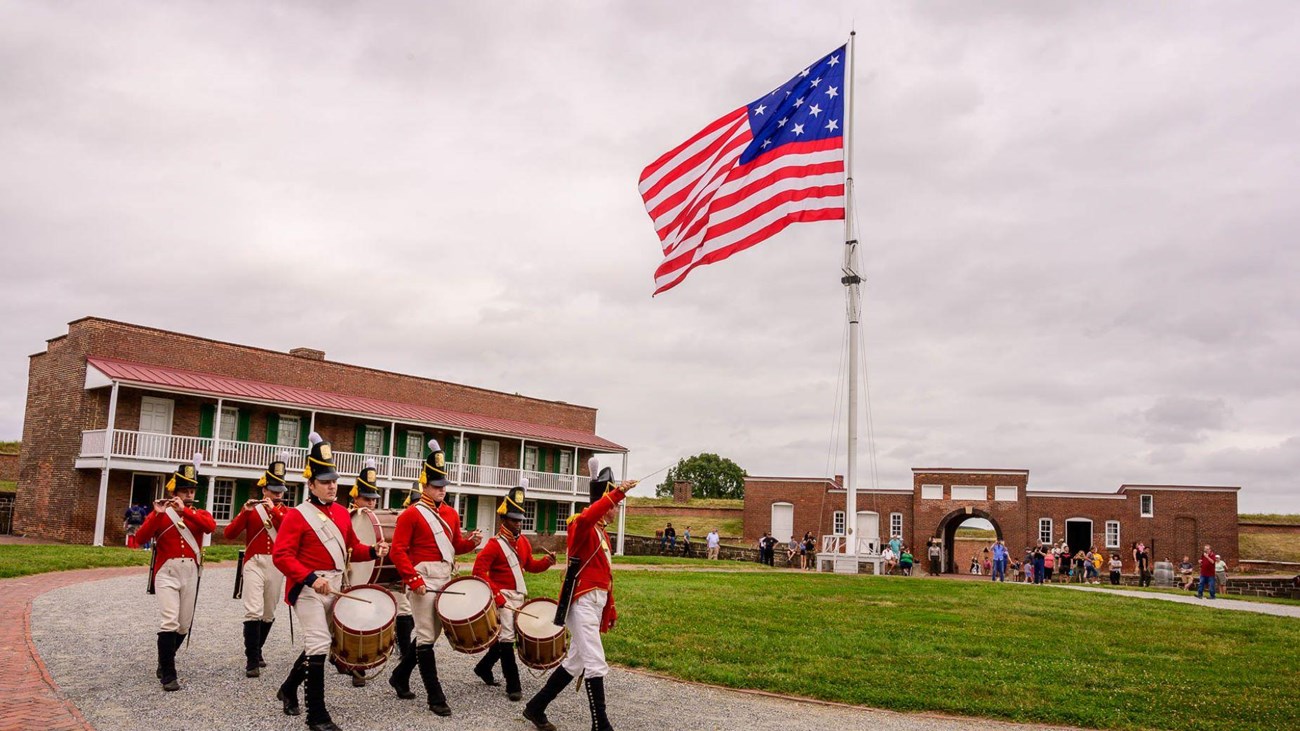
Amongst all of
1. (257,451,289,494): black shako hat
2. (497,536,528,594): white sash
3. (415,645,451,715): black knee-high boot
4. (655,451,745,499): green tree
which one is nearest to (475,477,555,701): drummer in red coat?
(497,536,528,594): white sash

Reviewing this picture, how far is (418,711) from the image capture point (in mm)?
7480

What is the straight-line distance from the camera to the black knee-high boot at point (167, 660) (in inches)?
303

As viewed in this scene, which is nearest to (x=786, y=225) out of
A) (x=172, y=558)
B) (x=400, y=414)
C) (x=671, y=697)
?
(x=671, y=697)

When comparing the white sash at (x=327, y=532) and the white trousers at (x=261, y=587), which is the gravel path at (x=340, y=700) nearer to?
the white trousers at (x=261, y=587)

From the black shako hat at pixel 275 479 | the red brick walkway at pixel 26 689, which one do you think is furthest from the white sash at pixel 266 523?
the red brick walkway at pixel 26 689

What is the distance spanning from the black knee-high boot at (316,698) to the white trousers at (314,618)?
3.2 inches

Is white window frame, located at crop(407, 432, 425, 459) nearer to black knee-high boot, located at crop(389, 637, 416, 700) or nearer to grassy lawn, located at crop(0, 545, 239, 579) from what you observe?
grassy lawn, located at crop(0, 545, 239, 579)

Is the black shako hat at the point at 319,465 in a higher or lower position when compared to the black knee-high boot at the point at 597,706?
higher

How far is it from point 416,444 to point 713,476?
184 feet

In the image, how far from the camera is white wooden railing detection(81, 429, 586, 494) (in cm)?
2892

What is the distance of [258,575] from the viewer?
8805 mm

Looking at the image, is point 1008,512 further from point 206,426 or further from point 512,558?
point 512,558

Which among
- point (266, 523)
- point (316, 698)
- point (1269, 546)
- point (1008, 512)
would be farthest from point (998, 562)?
point (316, 698)

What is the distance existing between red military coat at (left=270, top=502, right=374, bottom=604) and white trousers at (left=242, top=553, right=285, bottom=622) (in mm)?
1708
